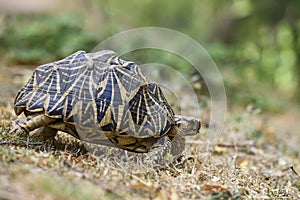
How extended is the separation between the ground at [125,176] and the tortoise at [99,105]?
200mm

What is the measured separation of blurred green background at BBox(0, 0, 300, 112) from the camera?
29.7 feet

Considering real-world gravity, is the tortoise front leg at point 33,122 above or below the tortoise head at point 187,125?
below

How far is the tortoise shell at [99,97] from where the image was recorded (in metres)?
3.33

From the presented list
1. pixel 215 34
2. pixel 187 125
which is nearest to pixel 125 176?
pixel 187 125

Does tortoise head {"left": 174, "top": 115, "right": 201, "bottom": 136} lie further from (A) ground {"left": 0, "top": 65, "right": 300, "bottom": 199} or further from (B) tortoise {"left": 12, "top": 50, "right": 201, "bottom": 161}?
(A) ground {"left": 0, "top": 65, "right": 300, "bottom": 199}

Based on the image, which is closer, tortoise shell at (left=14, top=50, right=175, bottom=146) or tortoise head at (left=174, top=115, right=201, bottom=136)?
tortoise shell at (left=14, top=50, right=175, bottom=146)

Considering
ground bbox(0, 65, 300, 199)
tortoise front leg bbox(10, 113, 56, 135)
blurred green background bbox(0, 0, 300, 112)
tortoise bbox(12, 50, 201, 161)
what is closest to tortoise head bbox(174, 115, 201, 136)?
tortoise bbox(12, 50, 201, 161)

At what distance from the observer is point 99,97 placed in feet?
11.0

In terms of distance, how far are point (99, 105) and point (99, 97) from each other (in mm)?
64

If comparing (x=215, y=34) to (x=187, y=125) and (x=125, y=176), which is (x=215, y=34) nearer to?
(x=187, y=125)

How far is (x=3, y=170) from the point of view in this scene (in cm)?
279

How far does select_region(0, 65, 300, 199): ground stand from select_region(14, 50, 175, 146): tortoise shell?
0.28 meters

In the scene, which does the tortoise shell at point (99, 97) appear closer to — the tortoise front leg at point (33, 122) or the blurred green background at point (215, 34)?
the tortoise front leg at point (33, 122)

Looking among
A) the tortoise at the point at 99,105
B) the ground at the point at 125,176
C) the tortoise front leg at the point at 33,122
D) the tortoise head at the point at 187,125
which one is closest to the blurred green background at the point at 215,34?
the ground at the point at 125,176
